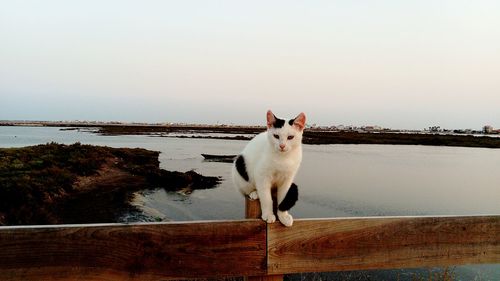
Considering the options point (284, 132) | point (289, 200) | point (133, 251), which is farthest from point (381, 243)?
point (133, 251)

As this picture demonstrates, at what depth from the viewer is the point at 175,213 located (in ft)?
47.9

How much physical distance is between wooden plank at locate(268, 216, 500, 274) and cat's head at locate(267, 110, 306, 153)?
612mm

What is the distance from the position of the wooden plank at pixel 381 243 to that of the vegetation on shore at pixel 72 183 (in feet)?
34.0

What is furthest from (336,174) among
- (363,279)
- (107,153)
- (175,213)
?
(363,279)

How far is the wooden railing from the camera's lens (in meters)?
1.75

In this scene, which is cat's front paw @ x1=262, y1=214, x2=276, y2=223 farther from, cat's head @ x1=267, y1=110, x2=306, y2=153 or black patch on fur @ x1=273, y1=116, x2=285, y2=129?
black patch on fur @ x1=273, y1=116, x2=285, y2=129

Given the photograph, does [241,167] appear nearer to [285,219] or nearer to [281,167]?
[281,167]

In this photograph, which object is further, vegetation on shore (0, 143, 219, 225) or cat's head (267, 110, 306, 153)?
vegetation on shore (0, 143, 219, 225)

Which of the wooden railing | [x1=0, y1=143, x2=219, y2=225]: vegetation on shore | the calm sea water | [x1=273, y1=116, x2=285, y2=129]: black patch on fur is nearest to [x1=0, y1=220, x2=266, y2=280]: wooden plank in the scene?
the wooden railing

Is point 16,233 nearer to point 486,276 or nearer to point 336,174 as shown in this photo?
point 486,276

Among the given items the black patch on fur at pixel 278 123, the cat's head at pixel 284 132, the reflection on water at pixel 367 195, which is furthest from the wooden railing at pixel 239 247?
→ the reflection on water at pixel 367 195

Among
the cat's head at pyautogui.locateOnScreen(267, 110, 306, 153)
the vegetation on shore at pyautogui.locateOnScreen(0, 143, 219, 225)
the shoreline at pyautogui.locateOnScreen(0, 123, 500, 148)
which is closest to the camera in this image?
the cat's head at pyautogui.locateOnScreen(267, 110, 306, 153)

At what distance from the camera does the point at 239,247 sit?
194cm

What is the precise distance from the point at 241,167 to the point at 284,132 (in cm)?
42
